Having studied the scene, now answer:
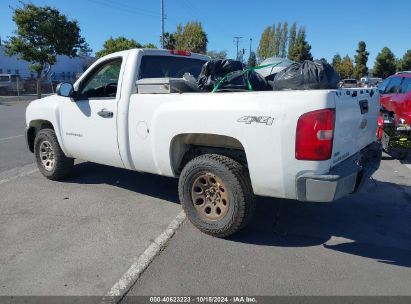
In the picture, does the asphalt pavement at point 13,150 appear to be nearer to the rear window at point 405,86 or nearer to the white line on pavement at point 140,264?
the white line on pavement at point 140,264

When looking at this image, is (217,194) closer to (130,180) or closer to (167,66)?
(167,66)

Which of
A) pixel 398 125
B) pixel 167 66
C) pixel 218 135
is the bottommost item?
pixel 398 125

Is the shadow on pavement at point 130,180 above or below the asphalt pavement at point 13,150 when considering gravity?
below

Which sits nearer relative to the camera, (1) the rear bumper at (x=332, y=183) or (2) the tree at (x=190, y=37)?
(1) the rear bumper at (x=332, y=183)

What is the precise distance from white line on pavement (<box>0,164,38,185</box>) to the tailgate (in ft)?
16.9

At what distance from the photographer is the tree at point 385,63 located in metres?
54.0

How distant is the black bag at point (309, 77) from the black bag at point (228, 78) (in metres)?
0.31

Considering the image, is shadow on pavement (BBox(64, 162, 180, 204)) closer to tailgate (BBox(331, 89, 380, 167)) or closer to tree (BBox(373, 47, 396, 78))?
tailgate (BBox(331, 89, 380, 167))

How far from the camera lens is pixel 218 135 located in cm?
385

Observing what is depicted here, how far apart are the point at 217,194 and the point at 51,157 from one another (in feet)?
10.7

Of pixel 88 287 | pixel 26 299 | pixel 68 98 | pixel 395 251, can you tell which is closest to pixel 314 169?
pixel 395 251

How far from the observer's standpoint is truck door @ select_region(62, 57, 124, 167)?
482cm

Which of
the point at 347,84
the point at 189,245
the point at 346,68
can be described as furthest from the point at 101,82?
the point at 346,68

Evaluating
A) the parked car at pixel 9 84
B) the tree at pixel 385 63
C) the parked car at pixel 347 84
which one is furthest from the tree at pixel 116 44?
the tree at pixel 385 63
